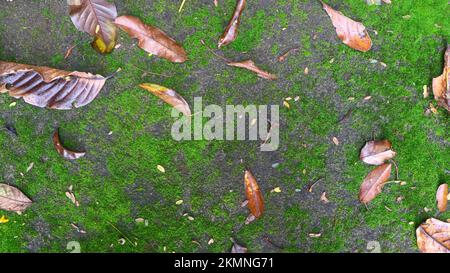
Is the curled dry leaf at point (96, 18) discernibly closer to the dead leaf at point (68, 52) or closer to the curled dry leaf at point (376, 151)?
the dead leaf at point (68, 52)

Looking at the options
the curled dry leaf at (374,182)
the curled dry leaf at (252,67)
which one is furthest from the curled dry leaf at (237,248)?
the curled dry leaf at (252,67)

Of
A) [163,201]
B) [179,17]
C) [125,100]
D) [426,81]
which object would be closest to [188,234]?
[163,201]

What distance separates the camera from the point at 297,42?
2.48 meters

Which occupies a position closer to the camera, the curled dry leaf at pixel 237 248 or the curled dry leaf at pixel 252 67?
the curled dry leaf at pixel 252 67

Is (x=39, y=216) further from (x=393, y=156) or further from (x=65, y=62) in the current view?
(x=393, y=156)

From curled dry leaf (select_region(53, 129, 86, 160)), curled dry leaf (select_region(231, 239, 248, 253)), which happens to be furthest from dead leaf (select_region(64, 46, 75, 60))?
curled dry leaf (select_region(231, 239, 248, 253))

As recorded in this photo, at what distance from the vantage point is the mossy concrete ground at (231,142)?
2.45 meters

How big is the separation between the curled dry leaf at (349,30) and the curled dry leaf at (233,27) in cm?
49

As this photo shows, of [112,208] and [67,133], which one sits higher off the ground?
[67,133]

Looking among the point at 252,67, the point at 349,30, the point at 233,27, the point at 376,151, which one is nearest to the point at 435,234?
the point at 376,151

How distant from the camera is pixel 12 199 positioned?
2.50 m

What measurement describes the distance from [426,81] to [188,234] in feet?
5.59

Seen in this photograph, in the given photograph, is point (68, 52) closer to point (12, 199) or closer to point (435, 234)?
point (12, 199)

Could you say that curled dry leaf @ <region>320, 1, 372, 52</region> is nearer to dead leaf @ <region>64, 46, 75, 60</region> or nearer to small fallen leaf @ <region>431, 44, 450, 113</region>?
small fallen leaf @ <region>431, 44, 450, 113</region>
